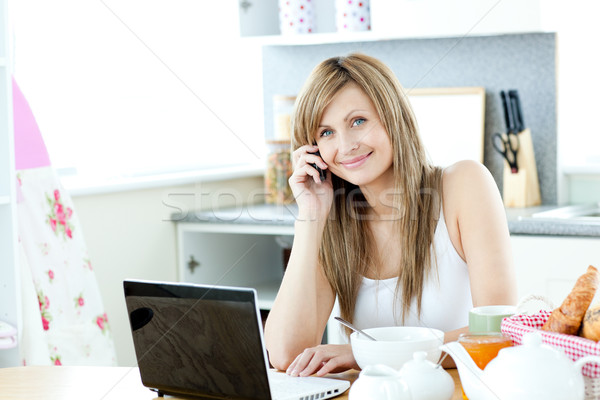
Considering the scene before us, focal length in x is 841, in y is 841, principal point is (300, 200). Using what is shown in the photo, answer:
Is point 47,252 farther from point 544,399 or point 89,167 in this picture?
point 544,399

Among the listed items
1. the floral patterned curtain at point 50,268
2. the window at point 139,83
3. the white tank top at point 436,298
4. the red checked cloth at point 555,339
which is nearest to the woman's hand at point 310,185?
the white tank top at point 436,298

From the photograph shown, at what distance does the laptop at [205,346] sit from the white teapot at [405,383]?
159mm

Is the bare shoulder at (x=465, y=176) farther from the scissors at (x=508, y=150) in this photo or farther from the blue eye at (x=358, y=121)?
the scissors at (x=508, y=150)

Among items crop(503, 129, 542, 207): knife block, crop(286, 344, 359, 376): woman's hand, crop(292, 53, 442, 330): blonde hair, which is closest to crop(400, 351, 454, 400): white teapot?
crop(286, 344, 359, 376): woman's hand

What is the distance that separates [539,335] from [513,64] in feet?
6.61

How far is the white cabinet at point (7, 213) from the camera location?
77.8 inches

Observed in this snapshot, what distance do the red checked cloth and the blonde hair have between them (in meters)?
0.51

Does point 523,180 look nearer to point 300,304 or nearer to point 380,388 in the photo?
point 300,304

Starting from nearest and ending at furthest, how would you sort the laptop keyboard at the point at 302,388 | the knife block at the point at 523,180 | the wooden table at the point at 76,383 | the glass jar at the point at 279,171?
1. the laptop keyboard at the point at 302,388
2. the wooden table at the point at 76,383
3. the knife block at the point at 523,180
4. the glass jar at the point at 279,171

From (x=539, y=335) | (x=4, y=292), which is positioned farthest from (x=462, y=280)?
(x=4, y=292)

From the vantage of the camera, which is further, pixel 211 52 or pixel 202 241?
pixel 211 52

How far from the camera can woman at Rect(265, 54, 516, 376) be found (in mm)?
1667

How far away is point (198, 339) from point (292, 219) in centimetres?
154

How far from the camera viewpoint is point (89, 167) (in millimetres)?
2768
